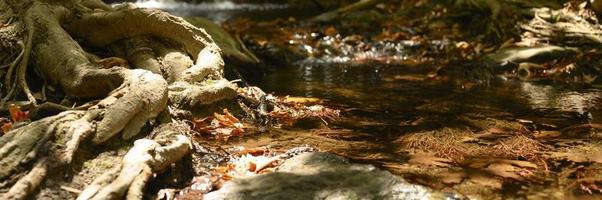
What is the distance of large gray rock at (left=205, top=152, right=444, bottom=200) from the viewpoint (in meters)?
3.35

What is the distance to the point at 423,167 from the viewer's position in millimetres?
3992

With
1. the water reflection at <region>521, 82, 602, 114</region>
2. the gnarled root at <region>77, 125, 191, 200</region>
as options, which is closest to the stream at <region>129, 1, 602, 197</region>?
the water reflection at <region>521, 82, 602, 114</region>

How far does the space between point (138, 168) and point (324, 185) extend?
1088 millimetres

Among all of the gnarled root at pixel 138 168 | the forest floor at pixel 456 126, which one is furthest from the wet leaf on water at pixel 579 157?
the gnarled root at pixel 138 168

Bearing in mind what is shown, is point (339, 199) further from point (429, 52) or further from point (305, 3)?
point (305, 3)

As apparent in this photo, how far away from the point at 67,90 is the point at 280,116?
1900 mm

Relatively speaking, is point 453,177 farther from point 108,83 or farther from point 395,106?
point 108,83

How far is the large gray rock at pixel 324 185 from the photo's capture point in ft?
11.0

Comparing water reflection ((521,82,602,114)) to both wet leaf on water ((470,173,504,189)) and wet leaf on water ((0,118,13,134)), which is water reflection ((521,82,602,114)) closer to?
wet leaf on water ((470,173,504,189))

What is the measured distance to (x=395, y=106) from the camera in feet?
21.1

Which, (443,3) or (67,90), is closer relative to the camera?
(67,90)

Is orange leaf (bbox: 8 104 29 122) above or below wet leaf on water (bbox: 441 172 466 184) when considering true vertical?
above

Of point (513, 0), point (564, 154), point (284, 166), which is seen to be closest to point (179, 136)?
point (284, 166)

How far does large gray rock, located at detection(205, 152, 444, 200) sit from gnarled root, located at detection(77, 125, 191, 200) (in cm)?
38
